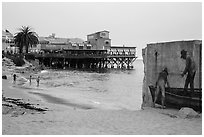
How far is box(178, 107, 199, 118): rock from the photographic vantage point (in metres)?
8.25

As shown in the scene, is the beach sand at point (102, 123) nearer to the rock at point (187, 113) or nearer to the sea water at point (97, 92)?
the rock at point (187, 113)

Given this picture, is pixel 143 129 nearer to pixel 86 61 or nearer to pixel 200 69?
pixel 200 69

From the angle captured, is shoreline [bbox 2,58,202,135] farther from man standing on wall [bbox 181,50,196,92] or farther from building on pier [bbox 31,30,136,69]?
building on pier [bbox 31,30,136,69]

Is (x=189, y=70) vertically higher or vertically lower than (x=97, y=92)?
higher

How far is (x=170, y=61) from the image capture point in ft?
31.3

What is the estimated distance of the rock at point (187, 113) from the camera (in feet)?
27.1

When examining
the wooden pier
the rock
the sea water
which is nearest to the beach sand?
the rock

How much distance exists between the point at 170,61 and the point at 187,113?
2114 mm

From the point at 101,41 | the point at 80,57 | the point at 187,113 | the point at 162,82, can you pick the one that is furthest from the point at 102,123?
the point at 101,41

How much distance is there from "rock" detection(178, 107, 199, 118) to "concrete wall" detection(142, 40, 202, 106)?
86cm

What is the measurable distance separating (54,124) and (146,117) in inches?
121

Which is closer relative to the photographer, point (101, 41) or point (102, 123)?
point (102, 123)

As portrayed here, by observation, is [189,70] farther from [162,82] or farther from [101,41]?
[101,41]

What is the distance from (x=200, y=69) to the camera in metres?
8.64
